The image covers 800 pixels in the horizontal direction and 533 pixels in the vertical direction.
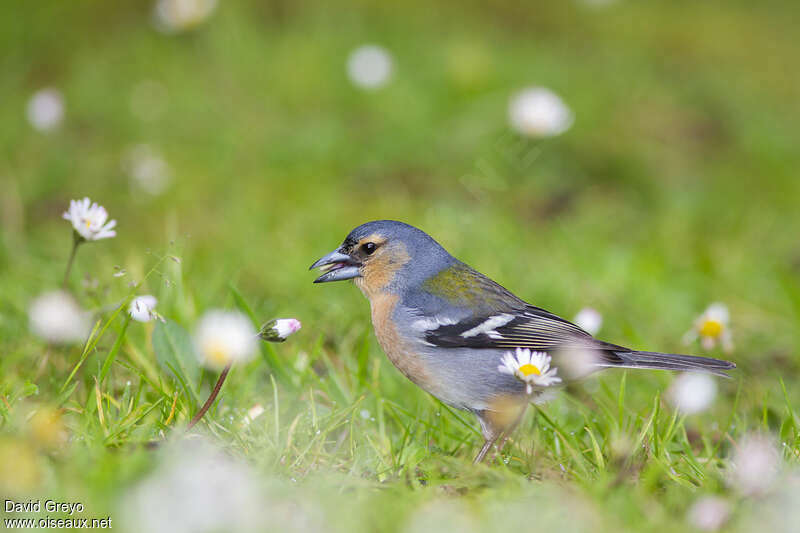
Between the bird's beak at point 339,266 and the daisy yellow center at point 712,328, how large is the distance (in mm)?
1462

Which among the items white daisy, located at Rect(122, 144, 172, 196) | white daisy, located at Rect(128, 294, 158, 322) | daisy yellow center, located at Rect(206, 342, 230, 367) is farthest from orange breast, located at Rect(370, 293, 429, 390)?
white daisy, located at Rect(122, 144, 172, 196)

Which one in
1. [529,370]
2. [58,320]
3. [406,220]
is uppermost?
[529,370]

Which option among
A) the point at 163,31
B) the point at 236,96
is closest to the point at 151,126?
the point at 236,96

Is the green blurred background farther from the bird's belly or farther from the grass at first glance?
the bird's belly

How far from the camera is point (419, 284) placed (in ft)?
11.2

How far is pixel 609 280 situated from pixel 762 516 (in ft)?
8.81

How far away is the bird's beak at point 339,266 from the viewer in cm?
351

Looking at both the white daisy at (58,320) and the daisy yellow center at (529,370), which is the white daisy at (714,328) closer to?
the daisy yellow center at (529,370)

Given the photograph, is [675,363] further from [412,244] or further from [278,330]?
[278,330]

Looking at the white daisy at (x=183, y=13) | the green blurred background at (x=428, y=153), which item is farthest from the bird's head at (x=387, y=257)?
the white daisy at (x=183, y=13)

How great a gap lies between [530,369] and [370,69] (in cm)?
395

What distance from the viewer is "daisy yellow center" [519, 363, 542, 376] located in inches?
106

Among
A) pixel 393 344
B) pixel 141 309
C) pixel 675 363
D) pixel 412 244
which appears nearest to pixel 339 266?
pixel 412 244

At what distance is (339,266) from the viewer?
3621 mm
